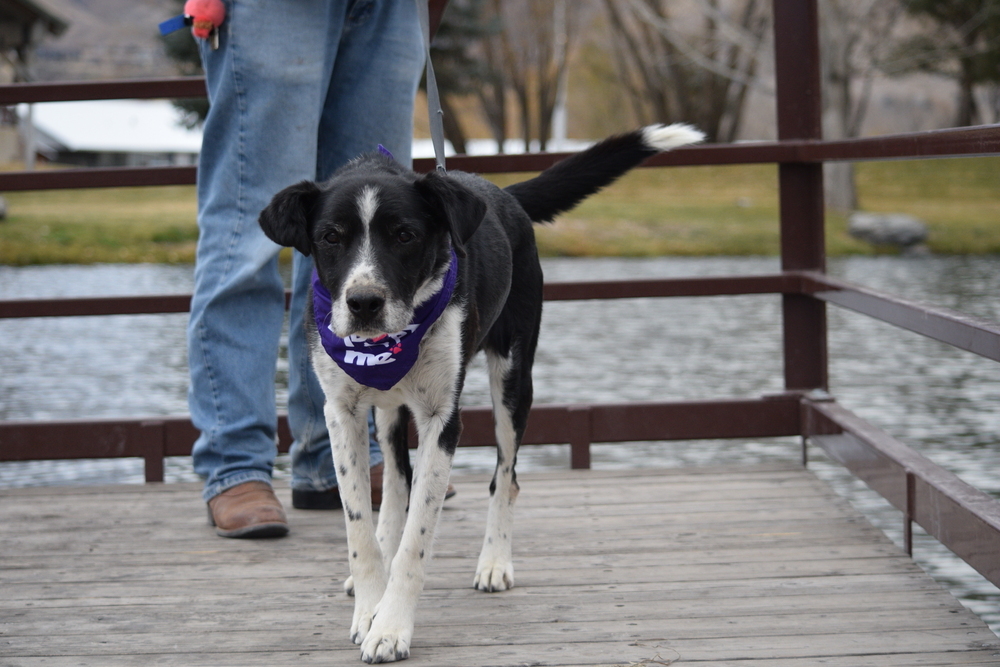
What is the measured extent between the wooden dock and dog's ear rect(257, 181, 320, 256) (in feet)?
3.09

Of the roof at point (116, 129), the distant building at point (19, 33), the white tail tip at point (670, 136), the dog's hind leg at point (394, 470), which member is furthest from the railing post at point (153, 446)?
the roof at point (116, 129)

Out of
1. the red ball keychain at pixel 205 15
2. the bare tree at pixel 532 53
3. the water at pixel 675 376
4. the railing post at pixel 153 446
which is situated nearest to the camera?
the red ball keychain at pixel 205 15

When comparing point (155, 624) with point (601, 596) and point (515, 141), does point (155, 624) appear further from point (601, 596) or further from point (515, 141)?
point (515, 141)

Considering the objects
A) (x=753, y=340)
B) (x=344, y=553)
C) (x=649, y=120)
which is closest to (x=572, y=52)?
(x=649, y=120)

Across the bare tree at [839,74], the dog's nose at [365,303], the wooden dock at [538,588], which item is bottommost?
the wooden dock at [538,588]

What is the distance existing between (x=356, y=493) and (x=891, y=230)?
20.4 metres

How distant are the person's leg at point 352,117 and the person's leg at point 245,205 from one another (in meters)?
0.11

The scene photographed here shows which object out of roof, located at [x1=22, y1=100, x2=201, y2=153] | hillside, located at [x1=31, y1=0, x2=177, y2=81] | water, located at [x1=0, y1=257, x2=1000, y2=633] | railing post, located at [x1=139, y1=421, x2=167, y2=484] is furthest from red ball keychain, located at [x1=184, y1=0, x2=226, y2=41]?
roof, located at [x1=22, y1=100, x2=201, y2=153]

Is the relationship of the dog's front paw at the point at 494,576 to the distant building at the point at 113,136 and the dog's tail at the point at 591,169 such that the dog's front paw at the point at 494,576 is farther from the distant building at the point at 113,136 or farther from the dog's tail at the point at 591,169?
the distant building at the point at 113,136

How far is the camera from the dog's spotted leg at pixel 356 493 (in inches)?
104

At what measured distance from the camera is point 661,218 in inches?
957

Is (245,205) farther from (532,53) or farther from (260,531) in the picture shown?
(532,53)

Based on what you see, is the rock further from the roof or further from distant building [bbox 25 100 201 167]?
the roof

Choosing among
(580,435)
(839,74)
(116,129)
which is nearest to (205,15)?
(580,435)
